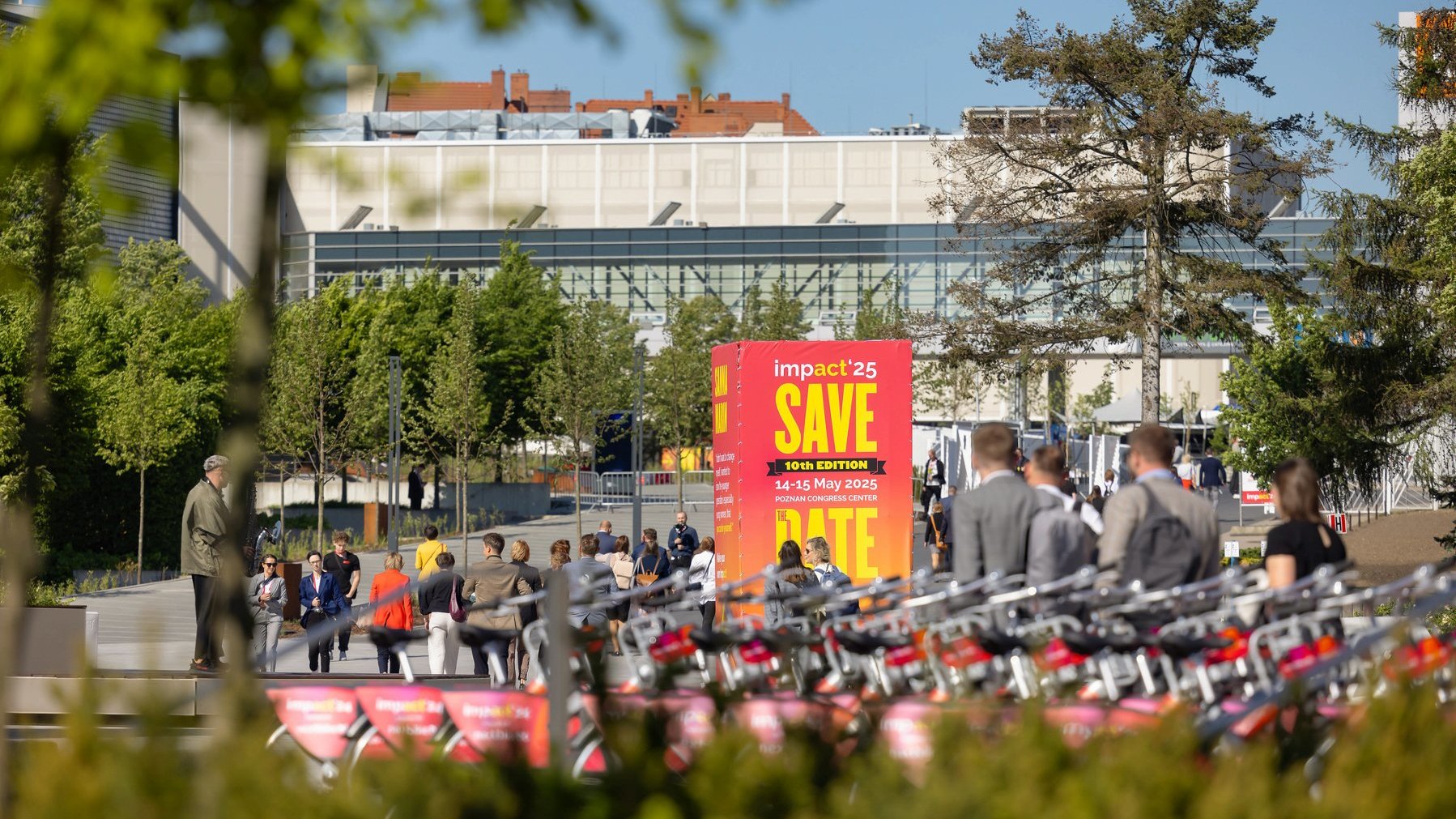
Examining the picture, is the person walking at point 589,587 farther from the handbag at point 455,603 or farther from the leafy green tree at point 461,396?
the leafy green tree at point 461,396

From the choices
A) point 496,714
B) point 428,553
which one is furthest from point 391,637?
point 428,553

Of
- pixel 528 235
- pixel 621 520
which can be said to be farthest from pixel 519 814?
pixel 528 235

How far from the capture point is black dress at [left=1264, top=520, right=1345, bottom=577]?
7.28 metres

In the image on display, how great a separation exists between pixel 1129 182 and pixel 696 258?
210 ft

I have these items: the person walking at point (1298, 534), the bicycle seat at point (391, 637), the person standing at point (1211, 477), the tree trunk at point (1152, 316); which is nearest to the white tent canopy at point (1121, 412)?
the person standing at point (1211, 477)

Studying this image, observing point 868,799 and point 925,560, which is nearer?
point 868,799

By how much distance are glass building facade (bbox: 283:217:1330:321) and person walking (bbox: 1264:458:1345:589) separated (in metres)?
84.4

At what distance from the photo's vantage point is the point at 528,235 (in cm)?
9581

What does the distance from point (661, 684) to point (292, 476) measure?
45873 millimetres

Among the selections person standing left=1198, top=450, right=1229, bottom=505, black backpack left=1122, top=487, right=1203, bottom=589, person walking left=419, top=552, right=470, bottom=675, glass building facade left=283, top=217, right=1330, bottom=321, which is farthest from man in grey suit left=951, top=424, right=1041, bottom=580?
glass building facade left=283, top=217, right=1330, bottom=321

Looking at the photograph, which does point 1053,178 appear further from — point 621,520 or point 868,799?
point 868,799

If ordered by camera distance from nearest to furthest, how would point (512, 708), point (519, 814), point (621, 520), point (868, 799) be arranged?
1. point (868, 799)
2. point (519, 814)
3. point (512, 708)
4. point (621, 520)

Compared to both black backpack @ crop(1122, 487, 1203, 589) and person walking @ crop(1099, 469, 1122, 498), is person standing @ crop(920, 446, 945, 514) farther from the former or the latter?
black backpack @ crop(1122, 487, 1203, 589)

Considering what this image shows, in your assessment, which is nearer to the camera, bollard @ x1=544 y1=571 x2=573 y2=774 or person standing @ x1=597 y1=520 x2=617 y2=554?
bollard @ x1=544 y1=571 x2=573 y2=774
